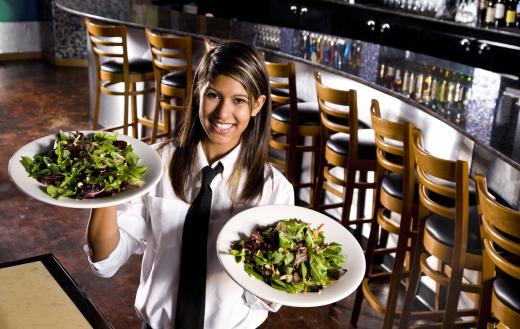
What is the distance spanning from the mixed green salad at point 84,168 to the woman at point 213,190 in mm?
79

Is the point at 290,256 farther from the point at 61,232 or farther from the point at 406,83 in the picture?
the point at 61,232

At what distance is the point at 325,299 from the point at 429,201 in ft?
4.46

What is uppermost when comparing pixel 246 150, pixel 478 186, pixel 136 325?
pixel 246 150

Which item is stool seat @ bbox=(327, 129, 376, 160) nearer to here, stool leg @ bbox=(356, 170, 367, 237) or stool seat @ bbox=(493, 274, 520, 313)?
stool leg @ bbox=(356, 170, 367, 237)

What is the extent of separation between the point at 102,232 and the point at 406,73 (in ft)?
8.54

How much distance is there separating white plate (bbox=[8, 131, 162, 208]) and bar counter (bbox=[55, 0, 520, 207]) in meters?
1.52

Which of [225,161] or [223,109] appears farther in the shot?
[225,161]

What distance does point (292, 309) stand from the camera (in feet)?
11.4

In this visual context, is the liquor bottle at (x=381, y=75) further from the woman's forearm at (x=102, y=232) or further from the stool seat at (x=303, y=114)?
the woman's forearm at (x=102, y=232)

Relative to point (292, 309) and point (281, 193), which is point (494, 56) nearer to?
point (292, 309)

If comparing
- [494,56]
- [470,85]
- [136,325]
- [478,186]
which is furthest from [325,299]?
[494,56]

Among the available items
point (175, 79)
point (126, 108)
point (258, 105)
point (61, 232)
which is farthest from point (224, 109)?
point (126, 108)

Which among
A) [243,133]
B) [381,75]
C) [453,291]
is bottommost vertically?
[453,291]

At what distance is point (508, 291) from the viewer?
7.23 feet
